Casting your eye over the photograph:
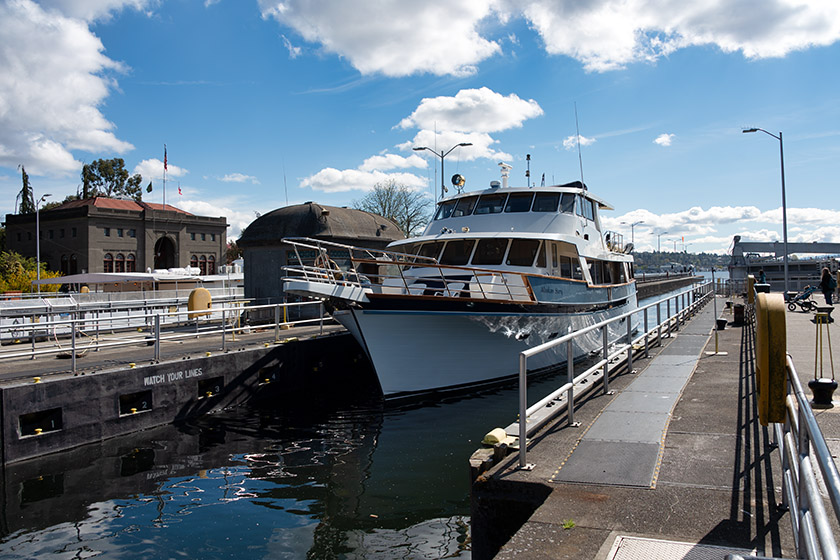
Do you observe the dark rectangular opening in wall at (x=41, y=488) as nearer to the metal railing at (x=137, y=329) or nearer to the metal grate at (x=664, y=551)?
the metal railing at (x=137, y=329)

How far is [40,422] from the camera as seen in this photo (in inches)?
387

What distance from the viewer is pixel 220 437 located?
1093 cm

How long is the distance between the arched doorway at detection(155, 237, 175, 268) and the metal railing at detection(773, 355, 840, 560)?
59862 millimetres

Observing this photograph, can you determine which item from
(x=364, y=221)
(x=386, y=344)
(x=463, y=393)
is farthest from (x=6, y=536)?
(x=364, y=221)

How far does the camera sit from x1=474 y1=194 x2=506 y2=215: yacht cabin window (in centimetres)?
1650

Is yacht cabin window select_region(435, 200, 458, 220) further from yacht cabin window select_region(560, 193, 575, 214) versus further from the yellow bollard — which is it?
the yellow bollard

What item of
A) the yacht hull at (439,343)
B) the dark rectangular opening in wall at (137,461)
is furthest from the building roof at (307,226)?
the dark rectangular opening in wall at (137,461)

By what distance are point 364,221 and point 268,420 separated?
61.7 feet

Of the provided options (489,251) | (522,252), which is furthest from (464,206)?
(522,252)

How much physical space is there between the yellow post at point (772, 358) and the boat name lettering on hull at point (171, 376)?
10.4 metres

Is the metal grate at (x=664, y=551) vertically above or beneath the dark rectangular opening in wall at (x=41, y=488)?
above

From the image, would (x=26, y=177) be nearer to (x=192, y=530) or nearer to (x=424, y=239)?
(x=424, y=239)

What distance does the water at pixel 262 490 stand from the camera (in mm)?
6656

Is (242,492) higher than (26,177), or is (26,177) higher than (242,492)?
(26,177)
